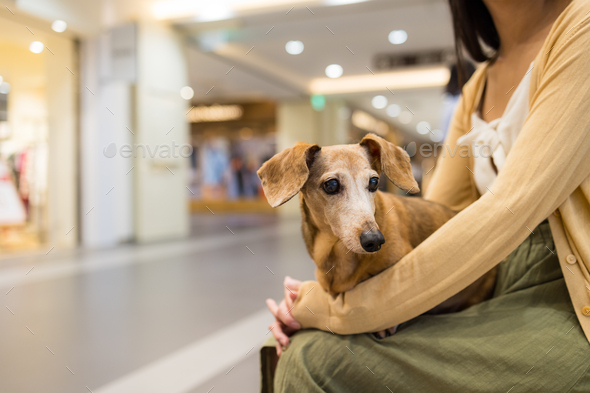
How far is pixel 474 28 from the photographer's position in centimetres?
134

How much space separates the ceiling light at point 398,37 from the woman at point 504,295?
302 inches

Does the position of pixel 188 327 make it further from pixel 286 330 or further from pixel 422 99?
pixel 422 99

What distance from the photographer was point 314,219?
41.1 inches

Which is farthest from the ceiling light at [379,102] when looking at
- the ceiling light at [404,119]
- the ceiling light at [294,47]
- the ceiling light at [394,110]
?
the ceiling light at [294,47]

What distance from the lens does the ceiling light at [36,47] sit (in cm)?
619

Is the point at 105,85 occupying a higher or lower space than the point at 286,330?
higher

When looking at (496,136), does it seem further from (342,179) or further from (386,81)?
(386,81)

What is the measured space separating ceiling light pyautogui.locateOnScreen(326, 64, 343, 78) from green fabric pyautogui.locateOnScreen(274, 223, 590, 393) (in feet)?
32.6

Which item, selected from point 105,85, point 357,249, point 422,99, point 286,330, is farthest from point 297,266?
point 422,99

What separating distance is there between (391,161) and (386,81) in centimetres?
1142

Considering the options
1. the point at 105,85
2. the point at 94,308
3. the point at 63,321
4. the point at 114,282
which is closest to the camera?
the point at 63,321

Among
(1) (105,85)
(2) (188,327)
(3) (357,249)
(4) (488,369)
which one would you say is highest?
(1) (105,85)

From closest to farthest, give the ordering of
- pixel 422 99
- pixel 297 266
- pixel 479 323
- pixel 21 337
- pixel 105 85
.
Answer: pixel 479 323
pixel 21 337
pixel 297 266
pixel 105 85
pixel 422 99

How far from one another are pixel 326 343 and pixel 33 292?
344 centimetres
